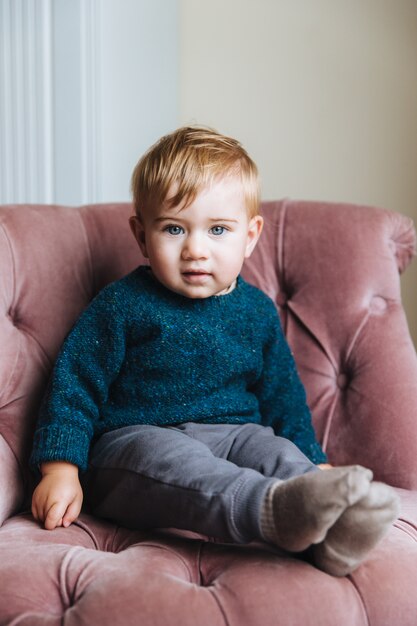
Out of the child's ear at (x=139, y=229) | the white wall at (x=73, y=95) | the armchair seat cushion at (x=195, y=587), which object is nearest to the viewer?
the armchair seat cushion at (x=195, y=587)

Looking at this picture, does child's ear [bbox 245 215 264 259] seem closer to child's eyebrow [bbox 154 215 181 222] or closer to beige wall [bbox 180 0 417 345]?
child's eyebrow [bbox 154 215 181 222]

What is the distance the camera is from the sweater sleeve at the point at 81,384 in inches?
47.1

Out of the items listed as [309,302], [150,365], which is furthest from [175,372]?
[309,302]

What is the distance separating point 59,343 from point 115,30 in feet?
3.18

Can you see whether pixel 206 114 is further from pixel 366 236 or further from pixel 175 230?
pixel 175 230

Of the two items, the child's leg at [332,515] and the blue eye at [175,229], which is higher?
the blue eye at [175,229]

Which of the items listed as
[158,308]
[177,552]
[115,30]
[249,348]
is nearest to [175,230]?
[158,308]

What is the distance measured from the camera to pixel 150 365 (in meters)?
1.29

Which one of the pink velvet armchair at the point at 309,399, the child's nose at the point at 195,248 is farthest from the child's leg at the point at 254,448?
the child's nose at the point at 195,248

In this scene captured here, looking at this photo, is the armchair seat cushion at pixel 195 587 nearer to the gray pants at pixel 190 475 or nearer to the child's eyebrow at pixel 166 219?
the gray pants at pixel 190 475

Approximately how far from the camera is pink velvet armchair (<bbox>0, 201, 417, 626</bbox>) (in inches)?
35.4

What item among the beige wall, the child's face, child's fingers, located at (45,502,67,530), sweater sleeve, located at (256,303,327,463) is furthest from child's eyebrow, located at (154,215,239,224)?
the beige wall

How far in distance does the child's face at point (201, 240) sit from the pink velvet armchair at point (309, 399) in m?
0.25

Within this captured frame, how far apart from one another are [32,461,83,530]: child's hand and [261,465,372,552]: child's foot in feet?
1.10
